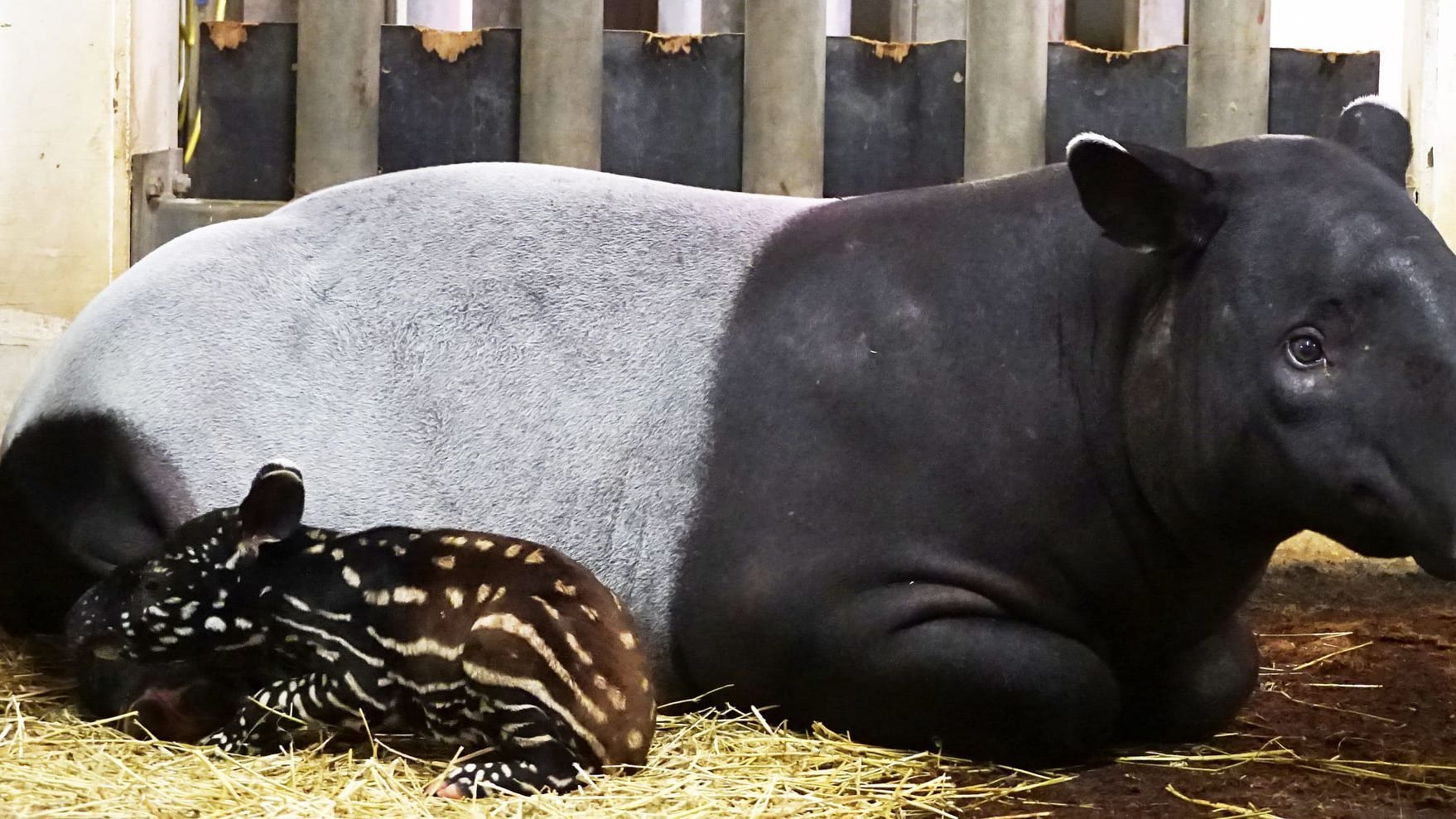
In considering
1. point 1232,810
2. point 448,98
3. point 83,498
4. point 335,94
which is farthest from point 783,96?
point 1232,810

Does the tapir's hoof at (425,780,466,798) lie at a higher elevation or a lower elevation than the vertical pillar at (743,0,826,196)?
lower

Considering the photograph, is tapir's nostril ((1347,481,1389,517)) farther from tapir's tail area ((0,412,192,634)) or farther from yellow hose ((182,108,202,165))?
yellow hose ((182,108,202,165))

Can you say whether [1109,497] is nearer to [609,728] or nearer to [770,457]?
[770,457]

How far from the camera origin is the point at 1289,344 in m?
2.77

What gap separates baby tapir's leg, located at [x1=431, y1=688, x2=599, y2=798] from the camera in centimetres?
275

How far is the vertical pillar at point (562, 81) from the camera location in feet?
16.3

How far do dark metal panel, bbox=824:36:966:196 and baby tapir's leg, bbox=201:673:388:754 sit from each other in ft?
8.86

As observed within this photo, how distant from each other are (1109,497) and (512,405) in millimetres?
1178

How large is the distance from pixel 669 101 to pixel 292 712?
2669mm

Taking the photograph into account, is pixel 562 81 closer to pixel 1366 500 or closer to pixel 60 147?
pixel 60 147

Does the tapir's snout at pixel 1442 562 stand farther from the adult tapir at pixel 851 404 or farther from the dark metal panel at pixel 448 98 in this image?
the dark metal panel at pixel 448 98

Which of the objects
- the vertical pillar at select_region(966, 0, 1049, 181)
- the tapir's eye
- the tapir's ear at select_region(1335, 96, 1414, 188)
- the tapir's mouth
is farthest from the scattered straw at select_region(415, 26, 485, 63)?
the tapir's mouth

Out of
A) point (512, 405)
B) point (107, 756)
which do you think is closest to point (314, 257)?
point (512, 405)

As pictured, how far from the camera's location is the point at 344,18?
16.3ft
